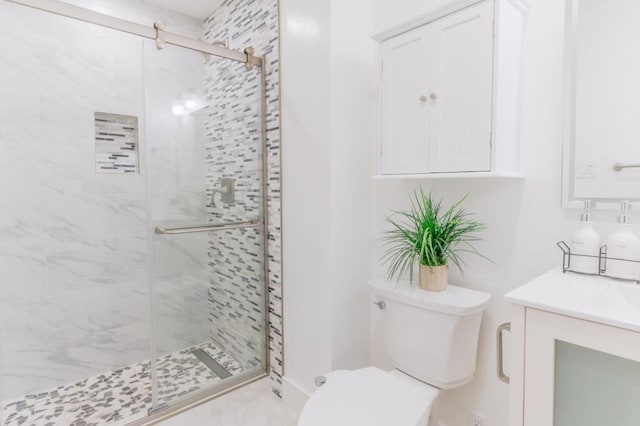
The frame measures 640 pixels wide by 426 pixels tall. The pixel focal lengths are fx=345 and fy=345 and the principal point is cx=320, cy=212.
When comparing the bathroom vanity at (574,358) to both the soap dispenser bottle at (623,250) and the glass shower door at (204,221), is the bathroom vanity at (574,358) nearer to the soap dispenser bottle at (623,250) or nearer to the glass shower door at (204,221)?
the soap dispenser bottle at (623,250)

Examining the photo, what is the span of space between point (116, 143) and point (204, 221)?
92cm

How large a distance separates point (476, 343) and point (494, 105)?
876 mm

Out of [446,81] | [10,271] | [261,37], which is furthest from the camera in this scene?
[261,37]

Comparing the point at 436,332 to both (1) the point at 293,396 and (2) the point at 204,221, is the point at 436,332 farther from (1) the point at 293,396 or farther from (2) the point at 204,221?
(2) the point at 204,221

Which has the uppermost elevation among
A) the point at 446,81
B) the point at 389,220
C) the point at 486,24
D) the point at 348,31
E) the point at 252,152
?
the point at 348,31

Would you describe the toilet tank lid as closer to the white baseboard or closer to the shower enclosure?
the white baseboard

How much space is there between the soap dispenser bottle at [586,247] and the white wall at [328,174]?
88 centimetres

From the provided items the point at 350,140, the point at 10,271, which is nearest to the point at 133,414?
the point at 10,271

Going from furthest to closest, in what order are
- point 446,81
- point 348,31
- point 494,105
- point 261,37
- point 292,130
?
point 261,37, point 292,130, point 348,31, point 446,81, point 494,105

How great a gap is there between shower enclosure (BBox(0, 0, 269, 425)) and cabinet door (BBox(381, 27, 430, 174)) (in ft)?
2.89

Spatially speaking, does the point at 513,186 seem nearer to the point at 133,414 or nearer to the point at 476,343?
the point at 476,343

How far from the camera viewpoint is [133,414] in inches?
72.2

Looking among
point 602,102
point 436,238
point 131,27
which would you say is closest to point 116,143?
point 131,27

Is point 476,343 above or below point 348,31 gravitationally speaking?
below
